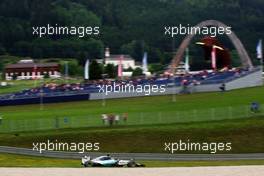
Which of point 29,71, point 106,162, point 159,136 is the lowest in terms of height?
point 106,162

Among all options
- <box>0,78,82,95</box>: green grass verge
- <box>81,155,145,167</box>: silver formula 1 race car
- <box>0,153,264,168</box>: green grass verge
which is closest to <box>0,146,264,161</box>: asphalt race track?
<box>0,153,264,168</box>: green grass verge

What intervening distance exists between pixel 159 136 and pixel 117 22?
6773 centimetres

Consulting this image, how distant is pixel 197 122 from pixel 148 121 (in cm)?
227

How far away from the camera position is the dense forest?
233ft

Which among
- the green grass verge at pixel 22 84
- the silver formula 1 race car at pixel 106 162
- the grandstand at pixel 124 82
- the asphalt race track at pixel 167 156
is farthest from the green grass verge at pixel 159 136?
the green grass verge at pixel 22 84

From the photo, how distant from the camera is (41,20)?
89812 millimetres

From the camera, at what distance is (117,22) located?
9656cm

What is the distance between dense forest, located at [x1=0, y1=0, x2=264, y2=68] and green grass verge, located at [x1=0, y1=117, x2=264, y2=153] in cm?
3488

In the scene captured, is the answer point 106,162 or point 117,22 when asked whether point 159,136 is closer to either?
point 106,162

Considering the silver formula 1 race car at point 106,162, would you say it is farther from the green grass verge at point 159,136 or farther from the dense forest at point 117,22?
the dense forest at point 117,22

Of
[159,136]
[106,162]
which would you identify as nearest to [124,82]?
[159,136]

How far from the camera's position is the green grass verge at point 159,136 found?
2923 cm

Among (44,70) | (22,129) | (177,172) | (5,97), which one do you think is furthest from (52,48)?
(177,172)

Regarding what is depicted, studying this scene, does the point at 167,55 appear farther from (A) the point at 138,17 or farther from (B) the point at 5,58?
(A) the point at 138,17
